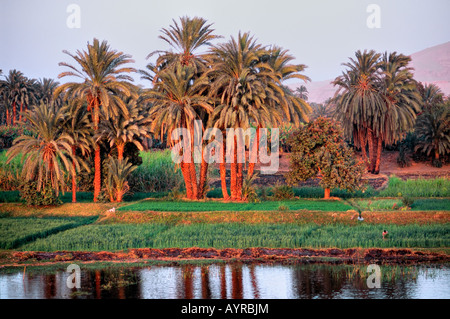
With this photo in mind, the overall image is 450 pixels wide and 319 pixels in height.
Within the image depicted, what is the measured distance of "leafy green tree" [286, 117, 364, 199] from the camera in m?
30.7

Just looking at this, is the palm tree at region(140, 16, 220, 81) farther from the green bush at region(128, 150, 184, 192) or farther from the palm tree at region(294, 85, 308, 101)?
the palm tree at region(294, 85, 308, 101)

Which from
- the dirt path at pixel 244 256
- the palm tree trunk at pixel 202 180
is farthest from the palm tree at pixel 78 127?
the dirt path at pixel 244 256

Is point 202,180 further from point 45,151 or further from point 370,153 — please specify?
point 370,153

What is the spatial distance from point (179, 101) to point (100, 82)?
190 inches

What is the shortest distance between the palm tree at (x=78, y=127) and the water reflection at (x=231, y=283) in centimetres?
1364

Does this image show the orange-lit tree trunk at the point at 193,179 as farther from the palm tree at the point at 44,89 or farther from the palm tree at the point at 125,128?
the palm tree at the point at 44,89

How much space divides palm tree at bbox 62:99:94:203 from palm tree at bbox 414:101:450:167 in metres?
30.2

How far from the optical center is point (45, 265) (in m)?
19.2

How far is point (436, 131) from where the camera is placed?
47906 mm

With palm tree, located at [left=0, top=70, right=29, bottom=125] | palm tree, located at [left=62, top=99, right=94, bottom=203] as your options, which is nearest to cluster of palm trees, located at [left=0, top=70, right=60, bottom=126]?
palm tree, located at [left=0, top=70, right=29, bottom=125]

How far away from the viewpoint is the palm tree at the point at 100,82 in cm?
3067

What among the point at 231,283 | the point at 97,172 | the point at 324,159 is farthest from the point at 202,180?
the point at 231,283

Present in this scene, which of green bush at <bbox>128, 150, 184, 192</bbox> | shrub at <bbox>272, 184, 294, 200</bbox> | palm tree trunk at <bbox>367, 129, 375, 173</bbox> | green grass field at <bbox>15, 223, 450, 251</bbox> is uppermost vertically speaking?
palm tree trunk at <bbox>367, 129, 375, 173</bbox>
